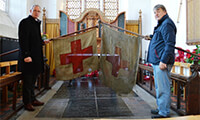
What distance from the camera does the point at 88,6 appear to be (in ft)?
23.6

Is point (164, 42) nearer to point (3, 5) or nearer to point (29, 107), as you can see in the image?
point (29, 107)

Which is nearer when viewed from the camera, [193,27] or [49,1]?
[193,27]

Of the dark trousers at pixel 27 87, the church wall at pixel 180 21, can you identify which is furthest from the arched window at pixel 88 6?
the dark trousers at pixel 27 87

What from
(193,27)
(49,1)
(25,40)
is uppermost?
(49,1)

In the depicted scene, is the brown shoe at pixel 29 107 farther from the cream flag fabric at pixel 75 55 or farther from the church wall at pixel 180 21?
the church wall at pixel 180 21

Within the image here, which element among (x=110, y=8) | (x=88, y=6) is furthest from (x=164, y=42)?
(x=88, y=6)

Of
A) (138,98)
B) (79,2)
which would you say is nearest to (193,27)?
(138,98)

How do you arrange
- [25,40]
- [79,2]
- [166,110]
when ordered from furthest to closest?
[79,2] < [25,40] < [166,110]

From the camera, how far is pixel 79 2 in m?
7.19

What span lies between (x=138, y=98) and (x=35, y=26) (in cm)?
207

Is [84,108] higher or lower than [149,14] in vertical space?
lower

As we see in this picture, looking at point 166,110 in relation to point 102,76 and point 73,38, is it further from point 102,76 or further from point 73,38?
point 73,38

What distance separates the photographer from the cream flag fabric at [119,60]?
2.11 m

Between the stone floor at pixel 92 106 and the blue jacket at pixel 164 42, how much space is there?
50cm
